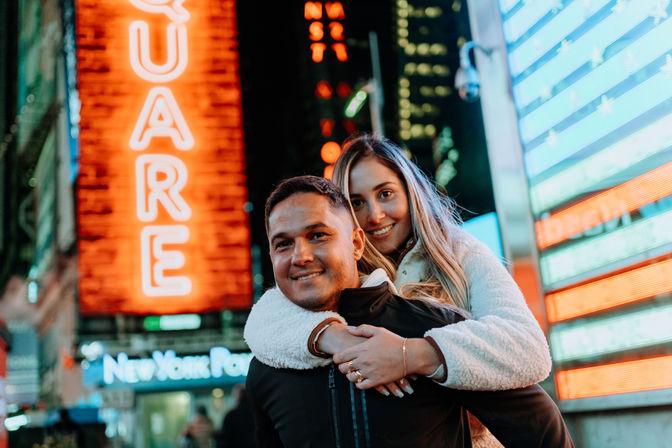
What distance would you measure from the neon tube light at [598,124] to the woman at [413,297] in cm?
123

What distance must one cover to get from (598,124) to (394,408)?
2.60 meters

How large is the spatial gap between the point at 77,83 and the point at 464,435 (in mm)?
14129

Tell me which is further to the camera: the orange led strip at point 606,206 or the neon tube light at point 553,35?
the neon tube light at point 553,35

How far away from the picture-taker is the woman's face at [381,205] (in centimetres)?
277

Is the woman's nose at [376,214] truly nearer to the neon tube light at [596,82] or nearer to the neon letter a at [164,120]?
the neon tube light at [596,82]

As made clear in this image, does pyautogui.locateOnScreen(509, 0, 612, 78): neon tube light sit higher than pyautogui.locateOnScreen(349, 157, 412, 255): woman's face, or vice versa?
pyautogui.locateOnScreen(509, 0, 612, 78): neon tube light

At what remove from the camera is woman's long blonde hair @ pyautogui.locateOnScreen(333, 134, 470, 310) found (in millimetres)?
2396

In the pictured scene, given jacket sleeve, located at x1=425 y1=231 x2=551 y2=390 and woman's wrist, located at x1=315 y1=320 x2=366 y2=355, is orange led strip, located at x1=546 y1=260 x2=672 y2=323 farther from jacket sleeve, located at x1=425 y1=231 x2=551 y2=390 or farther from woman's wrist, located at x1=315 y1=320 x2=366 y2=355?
woman's wrist, located at x1=315 y1=320 x2=366 y2=355

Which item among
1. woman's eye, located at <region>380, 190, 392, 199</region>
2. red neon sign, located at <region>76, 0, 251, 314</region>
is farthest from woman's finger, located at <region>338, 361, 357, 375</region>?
red neon sign, located at <region>76, 0, 251, 314</region>

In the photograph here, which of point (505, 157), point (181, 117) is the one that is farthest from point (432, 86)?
point (505, 157)

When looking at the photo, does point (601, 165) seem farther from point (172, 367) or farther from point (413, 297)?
point (172, 367)

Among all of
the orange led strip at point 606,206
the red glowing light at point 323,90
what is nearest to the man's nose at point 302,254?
the orange led strip at point 606,206

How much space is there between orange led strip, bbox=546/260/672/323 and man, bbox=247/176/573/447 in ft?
5.88

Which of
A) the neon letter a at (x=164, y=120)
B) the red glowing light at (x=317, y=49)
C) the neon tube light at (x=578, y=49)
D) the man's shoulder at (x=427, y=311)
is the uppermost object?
the red glowing light at (x=317, y=49)
